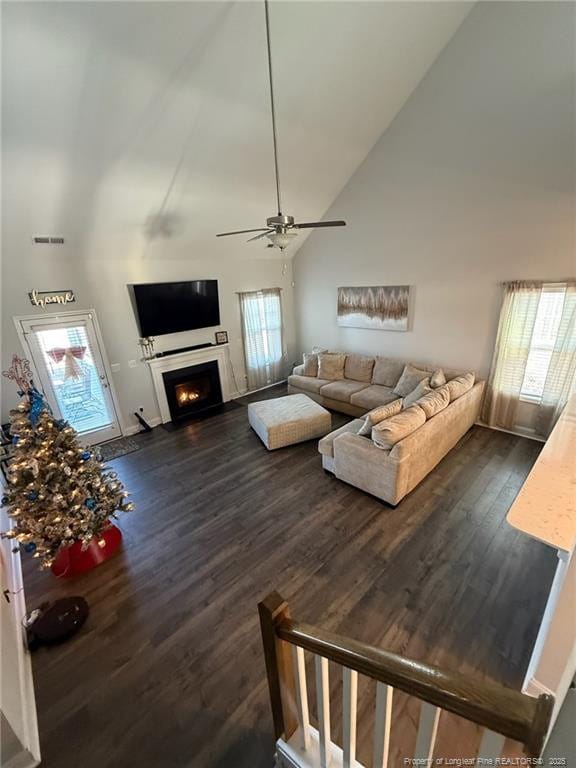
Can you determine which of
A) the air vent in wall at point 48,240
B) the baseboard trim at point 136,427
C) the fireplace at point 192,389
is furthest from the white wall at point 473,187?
the air vent in wall at point 48,240

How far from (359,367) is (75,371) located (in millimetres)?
4672

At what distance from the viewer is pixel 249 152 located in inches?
157

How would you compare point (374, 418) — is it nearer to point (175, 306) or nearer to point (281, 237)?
point (281, 237)

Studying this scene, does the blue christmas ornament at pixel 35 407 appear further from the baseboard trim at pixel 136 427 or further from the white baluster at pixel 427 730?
the white baluster at pixel 427 730

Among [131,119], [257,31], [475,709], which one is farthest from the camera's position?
[131,119]

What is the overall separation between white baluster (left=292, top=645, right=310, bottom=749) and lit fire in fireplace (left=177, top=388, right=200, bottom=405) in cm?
502

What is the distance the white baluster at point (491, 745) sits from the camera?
81 centimetres

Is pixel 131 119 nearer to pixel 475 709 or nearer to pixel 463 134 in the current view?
pixel 463 134

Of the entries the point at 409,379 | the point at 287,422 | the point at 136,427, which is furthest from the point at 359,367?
the point at 136,427

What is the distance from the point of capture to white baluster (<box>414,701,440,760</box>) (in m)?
0.93

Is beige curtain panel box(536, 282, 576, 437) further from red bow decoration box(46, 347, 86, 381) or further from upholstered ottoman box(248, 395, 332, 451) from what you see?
red bow decoration box(46, 347, 86, 381)

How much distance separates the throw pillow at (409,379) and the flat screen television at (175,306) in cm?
352

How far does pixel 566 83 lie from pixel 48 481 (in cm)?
644

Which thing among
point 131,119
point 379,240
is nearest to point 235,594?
point 131,119
